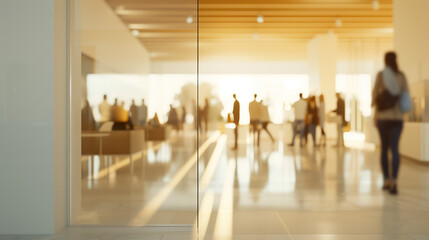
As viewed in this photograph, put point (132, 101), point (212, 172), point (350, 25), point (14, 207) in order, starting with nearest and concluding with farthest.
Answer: point (14, 207)
point (132, 101)
point (212, 172)
point (350, 25)

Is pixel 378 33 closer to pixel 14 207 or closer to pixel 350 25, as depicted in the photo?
pixel 350 25

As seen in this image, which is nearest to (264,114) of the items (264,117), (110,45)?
(264,117)

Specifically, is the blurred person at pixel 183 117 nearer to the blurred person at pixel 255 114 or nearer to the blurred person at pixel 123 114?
the blurred person at pixel 123 114

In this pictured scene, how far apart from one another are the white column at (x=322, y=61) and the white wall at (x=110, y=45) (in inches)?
385

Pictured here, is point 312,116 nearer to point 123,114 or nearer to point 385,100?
point 385,100

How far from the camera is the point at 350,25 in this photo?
39.9 ft

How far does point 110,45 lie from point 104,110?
0.63 meters

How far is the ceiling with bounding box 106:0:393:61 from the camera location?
4090mm

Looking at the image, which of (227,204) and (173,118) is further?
(227,204)

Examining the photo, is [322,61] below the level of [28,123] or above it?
above

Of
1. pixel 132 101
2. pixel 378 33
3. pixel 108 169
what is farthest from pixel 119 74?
pixel 378 33

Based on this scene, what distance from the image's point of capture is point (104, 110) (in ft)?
13.1

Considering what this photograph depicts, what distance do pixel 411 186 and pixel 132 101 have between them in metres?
4.07

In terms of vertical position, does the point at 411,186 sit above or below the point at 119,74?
below
